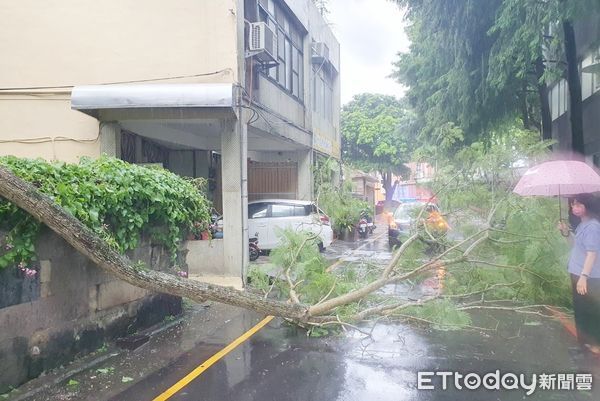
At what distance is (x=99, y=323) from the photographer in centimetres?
548

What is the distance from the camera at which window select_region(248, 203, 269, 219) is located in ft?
42.0

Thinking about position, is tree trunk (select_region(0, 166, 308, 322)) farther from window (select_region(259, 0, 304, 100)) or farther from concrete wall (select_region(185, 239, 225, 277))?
window (select_region(259, 0, 304, 100))

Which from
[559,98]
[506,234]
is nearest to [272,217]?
[506,234]

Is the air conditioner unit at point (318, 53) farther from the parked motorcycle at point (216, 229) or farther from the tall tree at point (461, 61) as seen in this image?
the parked motorcycle at point (216, 229)

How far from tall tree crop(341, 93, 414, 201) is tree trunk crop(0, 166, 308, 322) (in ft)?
95.8

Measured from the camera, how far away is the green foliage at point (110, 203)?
4.33 metres

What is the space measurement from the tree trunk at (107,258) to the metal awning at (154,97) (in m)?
4.16

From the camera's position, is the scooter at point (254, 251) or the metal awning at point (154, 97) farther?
the scooter at point (254, 251)

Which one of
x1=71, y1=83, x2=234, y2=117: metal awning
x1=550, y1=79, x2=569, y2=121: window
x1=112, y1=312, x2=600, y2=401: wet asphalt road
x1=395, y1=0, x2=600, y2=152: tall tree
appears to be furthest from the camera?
x1=550, y1=79, x2=569, y2=121: window

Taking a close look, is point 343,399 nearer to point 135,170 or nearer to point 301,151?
point 135,170

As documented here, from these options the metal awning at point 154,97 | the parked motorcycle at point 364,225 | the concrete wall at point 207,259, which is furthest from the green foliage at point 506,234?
the parked motorcycle at point 364,225

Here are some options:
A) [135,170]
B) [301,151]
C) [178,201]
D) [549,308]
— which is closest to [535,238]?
[549,308]

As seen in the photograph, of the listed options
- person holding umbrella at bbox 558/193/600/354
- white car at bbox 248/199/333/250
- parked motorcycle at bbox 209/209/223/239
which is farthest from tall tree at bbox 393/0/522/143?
parked motorcycle at bbox 209/209/223/239

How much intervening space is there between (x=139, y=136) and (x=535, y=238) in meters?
8.71
